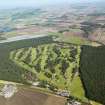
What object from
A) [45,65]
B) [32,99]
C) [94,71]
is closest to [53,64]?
[45,65]

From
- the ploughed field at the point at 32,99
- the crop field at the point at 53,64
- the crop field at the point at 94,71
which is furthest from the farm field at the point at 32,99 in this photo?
the crop field at the point at 94,71

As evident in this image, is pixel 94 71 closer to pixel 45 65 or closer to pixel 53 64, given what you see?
pixel 53 64

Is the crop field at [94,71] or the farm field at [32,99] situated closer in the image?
the farm field at [32,99]

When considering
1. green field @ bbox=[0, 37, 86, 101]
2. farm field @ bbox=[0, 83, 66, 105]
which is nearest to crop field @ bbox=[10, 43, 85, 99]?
green field @ bbox=[0, 37, 86, 101]

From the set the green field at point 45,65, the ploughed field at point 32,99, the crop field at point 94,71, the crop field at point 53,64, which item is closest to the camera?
the ploughed field at point 32,99

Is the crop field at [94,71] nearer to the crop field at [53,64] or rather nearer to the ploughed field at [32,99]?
the crop field at [53,64]

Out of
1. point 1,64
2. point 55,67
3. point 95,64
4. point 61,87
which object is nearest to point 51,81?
point 61,87

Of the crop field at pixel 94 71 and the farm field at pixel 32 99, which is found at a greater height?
the crop field at pixel 94 71
